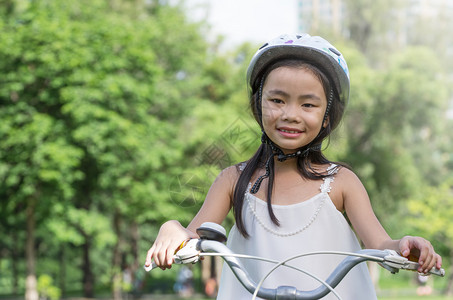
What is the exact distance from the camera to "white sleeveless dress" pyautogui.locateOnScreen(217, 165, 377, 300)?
2.86m

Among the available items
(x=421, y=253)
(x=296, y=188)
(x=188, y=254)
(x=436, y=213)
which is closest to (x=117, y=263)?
(x=436, y=213)

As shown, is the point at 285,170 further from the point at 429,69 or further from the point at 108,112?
the point at 429,69

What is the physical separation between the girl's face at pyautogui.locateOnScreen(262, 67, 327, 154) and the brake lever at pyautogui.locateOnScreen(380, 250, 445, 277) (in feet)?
2.52

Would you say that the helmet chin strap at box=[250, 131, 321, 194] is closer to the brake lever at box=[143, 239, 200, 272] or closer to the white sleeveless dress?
the white sleeveless dress

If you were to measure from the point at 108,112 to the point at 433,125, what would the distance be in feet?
45.3

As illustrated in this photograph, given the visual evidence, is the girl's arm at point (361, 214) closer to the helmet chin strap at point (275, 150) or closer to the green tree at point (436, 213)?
the helmet chin strap at point (275, 150)

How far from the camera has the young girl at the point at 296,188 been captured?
2877 mm

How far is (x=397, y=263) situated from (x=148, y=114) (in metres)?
25.2

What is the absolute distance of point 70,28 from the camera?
77.8 ft

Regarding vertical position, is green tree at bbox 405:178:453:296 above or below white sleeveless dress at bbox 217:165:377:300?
below

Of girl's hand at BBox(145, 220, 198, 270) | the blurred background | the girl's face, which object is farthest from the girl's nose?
the blurred background

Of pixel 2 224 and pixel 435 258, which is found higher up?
pixel 435 258

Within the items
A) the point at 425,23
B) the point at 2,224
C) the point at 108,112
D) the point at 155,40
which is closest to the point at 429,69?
the point at 425,23

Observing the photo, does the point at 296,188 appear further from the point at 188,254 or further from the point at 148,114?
the point at 148,114
